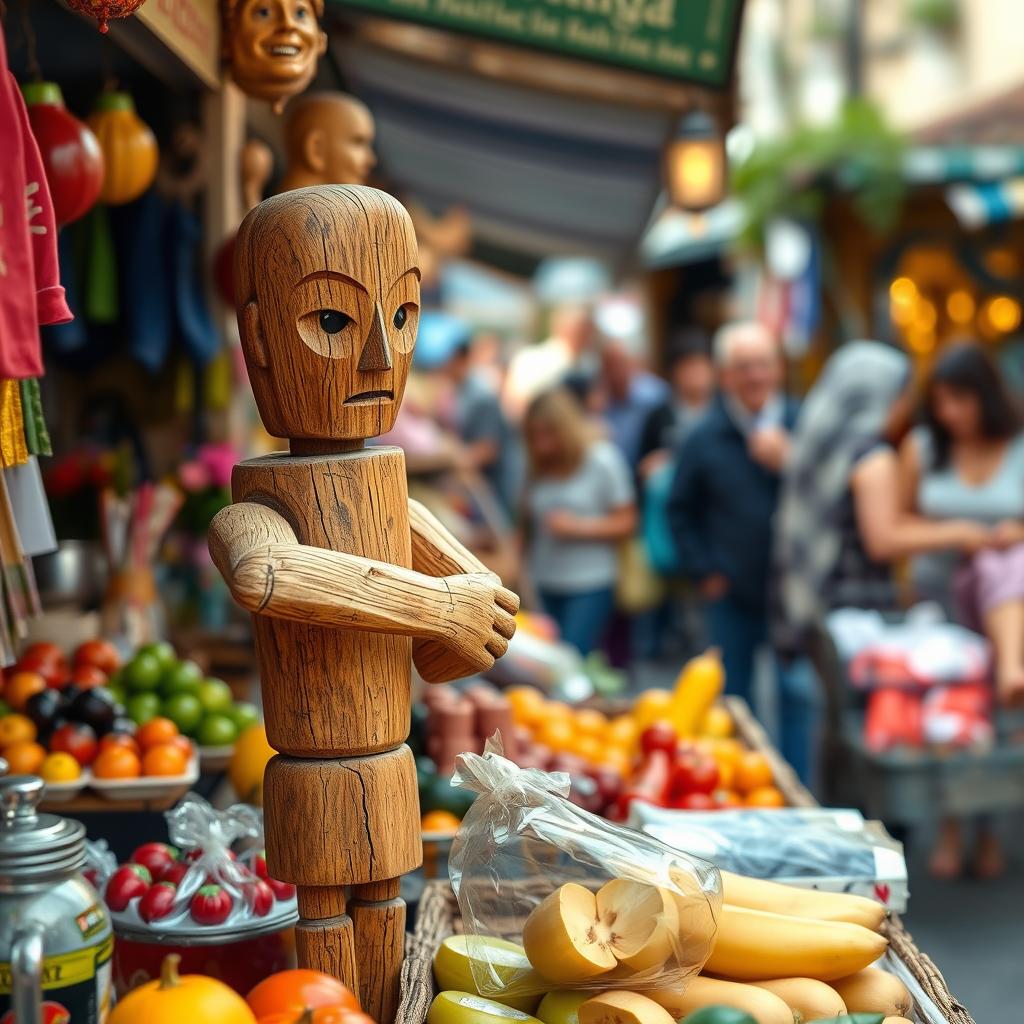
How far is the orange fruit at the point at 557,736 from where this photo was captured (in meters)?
3.57

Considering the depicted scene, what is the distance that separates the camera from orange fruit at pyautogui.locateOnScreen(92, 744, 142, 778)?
2719 millimetres

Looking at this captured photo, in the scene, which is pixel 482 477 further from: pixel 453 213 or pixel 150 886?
pixel 150 886

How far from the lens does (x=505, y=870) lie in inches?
74.3

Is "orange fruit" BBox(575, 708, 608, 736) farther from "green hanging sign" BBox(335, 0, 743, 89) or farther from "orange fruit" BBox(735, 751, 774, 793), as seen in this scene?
"green hanging sign" BBox(335, 0, 743, 89)

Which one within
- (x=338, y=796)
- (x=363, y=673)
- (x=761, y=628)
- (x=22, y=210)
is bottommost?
(x=761, y=628)

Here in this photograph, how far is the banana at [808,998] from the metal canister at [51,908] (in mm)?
929

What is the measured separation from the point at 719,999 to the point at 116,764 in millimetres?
1464

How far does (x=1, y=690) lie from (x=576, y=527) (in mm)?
3765

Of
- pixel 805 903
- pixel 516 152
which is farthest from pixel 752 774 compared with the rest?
pixel 516 152

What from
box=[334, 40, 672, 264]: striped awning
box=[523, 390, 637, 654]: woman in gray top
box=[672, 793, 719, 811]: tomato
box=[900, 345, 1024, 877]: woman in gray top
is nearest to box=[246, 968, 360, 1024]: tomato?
box=[672, 793, 719, 811]: tomato

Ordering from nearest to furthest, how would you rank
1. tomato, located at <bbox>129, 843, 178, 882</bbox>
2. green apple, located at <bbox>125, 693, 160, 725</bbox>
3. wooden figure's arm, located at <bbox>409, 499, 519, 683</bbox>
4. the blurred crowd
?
wooden figure's arm, located at <bbox>409, 499, 519, 683</bbox>, tomato, located at <bbox>129, 843, 178, 882</bbox>, green apple, located at <bbox>125, 693, 160, 725</bbox>, the blurred crowd

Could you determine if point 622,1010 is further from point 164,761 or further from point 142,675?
point 142,675

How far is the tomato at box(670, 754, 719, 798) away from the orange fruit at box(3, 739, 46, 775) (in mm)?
1423

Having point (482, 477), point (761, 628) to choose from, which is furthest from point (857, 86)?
point (761, 628)
